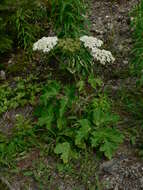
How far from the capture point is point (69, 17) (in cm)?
471

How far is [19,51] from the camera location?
18.6 ft

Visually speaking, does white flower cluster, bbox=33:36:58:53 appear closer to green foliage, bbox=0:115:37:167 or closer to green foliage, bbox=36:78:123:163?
green foliage, bbox=36:78:123:163

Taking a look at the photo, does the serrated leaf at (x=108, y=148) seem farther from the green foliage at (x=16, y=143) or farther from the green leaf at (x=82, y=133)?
the green foliage at (x=16, y=143)

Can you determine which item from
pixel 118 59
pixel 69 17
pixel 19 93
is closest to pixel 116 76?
pixel 118 59

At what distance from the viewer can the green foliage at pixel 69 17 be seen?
463 cm

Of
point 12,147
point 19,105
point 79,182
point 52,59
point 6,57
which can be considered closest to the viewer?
point 79,182

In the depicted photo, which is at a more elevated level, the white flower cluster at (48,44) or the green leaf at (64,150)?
the white flower cluster at (48,44)

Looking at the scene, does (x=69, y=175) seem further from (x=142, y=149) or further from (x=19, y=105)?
(x=19, y=105)

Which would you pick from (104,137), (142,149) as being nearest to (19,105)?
(104,137)

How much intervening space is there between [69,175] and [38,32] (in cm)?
279

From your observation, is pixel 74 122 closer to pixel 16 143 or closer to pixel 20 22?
pixel 16 143

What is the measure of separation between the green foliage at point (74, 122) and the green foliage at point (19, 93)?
1.71ft

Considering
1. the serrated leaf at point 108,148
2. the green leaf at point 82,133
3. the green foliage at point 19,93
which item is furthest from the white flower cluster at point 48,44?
the serrated leaf at point 108,148

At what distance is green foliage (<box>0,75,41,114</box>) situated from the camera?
4.64 meters
